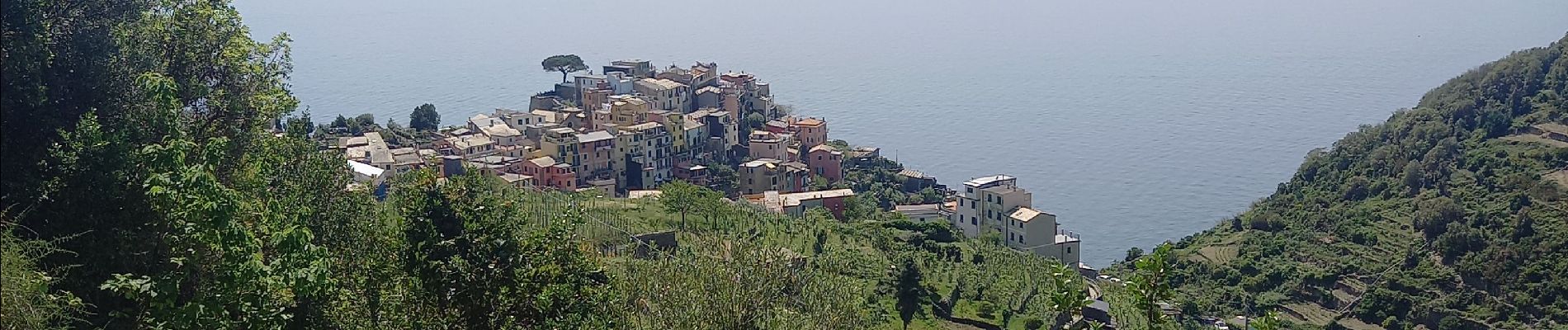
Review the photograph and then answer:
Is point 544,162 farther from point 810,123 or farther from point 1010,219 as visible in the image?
point 1010,219

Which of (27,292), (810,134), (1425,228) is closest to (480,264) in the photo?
(27,292)

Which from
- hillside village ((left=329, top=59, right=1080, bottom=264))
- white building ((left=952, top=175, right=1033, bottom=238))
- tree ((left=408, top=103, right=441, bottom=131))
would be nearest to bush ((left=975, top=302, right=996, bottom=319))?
hillside village ((left=329, top=59, right=1080, bottom=264))

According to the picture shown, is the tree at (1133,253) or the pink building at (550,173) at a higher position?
the pink building at (550,173)

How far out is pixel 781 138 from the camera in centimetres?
2741

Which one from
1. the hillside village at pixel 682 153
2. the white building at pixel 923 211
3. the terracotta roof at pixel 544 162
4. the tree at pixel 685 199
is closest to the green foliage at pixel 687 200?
the tree at pixel 685 199

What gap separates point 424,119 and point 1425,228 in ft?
68.5

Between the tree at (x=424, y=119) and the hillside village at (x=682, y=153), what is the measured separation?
0.69 meters

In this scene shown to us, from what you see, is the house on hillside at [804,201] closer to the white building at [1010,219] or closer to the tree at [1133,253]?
the white building at [1010,219]

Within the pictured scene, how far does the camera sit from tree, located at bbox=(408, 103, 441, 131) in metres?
29.0

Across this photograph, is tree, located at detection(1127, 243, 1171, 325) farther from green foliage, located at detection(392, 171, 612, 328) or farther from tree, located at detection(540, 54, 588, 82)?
tree, located at detection(540, 54, 588, 82)

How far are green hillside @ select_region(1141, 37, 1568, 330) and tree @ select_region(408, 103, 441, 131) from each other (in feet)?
55.0

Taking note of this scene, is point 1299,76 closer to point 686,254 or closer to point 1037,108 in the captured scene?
point 1037,108

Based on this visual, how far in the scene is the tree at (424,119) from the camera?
29000mm

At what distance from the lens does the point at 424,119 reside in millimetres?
29125
